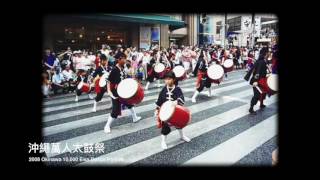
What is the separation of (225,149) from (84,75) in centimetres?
650

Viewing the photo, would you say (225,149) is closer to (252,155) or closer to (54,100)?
(252,155)

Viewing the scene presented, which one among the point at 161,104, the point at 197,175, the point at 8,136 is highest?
the point at 161,104

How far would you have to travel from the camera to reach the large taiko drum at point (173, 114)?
208 inches

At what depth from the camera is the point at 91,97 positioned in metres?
10.9

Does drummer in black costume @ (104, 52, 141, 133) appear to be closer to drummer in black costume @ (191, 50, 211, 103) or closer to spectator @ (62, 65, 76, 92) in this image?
drummer in black costume @ (191, 50, 211, 103)

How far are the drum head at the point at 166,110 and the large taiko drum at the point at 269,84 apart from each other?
A: 3422 mm

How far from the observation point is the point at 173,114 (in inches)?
207

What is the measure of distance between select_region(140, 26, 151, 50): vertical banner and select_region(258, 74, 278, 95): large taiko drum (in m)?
12.6

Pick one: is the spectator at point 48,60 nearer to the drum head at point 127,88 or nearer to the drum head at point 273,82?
the drum head at point 127,88

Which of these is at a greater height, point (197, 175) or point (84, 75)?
point (84, 75)

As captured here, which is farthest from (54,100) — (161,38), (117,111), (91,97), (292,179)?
(161,38)

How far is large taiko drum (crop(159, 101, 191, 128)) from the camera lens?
5273 millimetres

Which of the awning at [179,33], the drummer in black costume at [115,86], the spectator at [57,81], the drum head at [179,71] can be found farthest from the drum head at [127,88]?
the awning at [179,33]

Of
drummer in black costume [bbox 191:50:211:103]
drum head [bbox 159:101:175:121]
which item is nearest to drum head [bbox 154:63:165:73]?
drummer in black costume [bbox 191:50:211:103]
